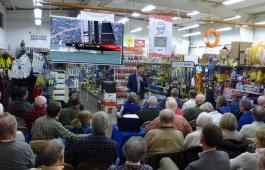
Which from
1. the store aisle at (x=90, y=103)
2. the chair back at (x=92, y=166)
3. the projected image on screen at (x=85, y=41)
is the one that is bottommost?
the store aisle at (x=90, y=103)

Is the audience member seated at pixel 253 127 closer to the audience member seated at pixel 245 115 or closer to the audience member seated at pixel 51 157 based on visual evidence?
the audience member seated at pixel 245 115

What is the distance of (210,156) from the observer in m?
2.82

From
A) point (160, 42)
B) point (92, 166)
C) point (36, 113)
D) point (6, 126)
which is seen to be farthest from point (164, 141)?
point (160, 42)

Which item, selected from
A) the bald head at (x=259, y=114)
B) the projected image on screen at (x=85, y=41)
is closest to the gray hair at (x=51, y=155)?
the bald head at (x=259, y=114)

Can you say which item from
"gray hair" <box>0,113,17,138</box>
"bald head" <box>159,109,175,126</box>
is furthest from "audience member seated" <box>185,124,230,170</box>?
"gray hair" <box>0,113,17,138</box>

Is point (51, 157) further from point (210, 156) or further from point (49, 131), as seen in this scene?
point (49, 131)

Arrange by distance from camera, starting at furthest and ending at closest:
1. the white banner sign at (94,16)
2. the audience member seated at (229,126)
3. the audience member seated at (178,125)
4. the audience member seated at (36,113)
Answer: the white banner sign at (94,16)
the audience member seated at (36,113)
the audience member seated at (178,125)
the audience member seated at (229,126)

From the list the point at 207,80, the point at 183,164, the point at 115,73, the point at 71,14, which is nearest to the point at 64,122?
the point at 183,164

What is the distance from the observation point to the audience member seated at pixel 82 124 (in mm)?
4355

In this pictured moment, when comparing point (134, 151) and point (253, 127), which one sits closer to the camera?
point (134, 151)

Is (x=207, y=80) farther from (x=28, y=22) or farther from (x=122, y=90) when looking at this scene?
(x=28, y=22)

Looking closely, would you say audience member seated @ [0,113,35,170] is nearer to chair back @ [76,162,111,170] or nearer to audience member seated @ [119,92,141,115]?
chair back @ [76,162,111,170]

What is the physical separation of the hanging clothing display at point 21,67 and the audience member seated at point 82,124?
5560 mm

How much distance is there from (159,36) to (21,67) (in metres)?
4.31
